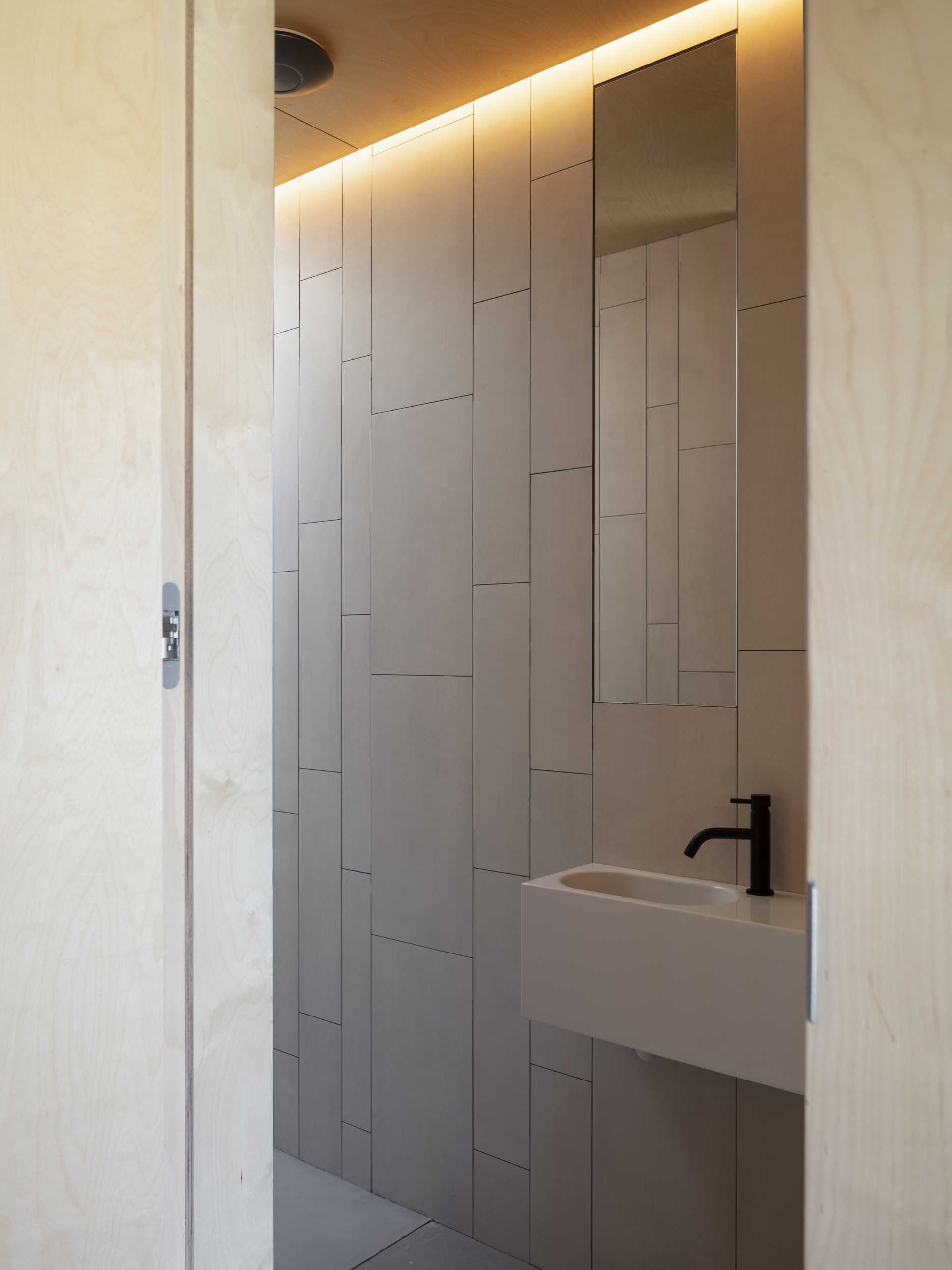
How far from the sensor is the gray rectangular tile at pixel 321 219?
283cm

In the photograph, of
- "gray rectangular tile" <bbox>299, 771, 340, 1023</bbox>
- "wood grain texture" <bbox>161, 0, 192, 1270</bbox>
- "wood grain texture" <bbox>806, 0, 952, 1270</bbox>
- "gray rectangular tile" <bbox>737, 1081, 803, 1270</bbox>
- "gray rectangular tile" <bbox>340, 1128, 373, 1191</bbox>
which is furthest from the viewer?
"gray rectangular tile" <bbox>299, 771, 340, 1023</bbox>

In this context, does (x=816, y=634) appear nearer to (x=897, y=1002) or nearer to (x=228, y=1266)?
(x=897, y=1002)

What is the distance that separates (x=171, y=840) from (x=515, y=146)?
194cm

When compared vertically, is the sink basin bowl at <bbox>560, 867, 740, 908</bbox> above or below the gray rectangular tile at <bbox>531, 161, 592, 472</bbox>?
below

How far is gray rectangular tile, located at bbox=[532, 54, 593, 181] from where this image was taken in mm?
2270

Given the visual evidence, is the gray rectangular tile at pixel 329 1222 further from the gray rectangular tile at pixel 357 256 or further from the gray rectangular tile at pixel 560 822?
the gray rectangular tile at pixel 357 256


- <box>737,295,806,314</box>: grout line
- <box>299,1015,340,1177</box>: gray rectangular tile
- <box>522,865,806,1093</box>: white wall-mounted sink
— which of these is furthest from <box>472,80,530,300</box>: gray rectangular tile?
<box>299,1015,340,1177</box>: gray rectangular tile

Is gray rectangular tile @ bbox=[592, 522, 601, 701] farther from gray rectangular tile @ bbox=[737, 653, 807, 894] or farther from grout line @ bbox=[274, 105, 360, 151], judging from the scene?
grout line @ bbox=[274, 105, 360, 151]

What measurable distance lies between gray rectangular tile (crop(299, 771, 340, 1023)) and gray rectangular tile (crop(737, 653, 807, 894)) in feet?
3.93

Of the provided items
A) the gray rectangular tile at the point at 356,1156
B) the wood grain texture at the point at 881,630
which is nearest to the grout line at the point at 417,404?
the wood grain texture at the point at 881,630

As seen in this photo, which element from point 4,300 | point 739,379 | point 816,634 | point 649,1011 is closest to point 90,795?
point 4,300

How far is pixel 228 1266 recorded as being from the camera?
110 centimetres

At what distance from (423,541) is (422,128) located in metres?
1.04

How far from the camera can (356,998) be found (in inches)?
107
